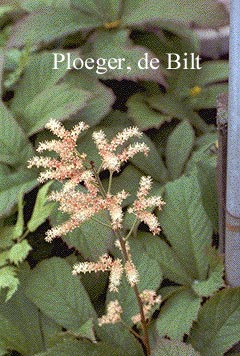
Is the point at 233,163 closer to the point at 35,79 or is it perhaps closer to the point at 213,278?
the point at 213,278

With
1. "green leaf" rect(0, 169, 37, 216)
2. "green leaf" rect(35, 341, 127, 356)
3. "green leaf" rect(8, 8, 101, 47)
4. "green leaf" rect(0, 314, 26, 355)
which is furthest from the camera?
"green leaf" rect(8, 8, 101, 47)

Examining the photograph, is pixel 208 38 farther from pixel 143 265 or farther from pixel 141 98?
pixel 143 265

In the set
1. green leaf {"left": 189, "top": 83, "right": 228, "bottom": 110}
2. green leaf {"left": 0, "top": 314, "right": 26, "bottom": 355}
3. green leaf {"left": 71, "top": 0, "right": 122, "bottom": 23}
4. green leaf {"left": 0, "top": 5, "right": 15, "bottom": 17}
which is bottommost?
green leaf {"left": 189, "top": 83, "right": 228, "bottom": 110}

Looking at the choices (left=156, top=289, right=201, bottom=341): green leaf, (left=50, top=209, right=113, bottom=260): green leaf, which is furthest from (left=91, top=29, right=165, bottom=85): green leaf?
(left=156, top=289, right=201, bottom=341): green leaf

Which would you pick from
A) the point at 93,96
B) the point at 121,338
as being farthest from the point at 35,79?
the point at 121,338

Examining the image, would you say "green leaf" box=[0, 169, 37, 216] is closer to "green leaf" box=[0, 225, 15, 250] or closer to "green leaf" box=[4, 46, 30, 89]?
"green leaf" box=[0, 225, 15, 250]

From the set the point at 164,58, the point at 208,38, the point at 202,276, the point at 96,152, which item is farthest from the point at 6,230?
the point at 208,38
